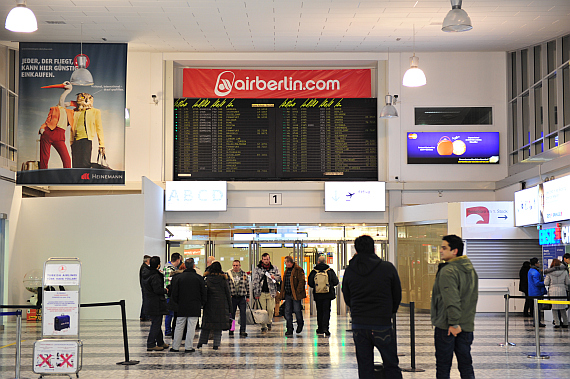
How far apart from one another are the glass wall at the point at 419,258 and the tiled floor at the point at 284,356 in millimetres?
3303

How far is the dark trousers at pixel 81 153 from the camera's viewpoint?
505 inches

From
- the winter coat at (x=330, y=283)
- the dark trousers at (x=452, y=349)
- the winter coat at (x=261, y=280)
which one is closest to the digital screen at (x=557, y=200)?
the winter coat at (x=330, y=283)

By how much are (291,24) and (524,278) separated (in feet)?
25.5

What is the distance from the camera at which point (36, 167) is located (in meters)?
12.6

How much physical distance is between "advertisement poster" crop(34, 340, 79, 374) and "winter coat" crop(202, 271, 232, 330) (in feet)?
8.59

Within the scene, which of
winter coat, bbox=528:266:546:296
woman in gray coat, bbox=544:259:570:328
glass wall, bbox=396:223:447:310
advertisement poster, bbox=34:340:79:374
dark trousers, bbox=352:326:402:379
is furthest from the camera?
glass wall, bbox=396:223:447:310

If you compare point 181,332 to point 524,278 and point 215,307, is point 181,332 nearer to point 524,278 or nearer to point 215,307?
point 215,307

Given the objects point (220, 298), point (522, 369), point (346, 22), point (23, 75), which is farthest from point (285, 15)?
point (522, 369)

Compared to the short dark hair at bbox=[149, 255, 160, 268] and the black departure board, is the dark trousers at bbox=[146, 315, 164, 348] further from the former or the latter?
the black departure board

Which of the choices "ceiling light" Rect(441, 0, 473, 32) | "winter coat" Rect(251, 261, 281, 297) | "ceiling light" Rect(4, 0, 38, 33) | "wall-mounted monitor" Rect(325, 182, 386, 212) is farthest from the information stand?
"wall-mounted monitor" Rect(325, 182, 386, 212)

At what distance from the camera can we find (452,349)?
17.1 ft

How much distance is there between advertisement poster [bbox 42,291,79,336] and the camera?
6.77m

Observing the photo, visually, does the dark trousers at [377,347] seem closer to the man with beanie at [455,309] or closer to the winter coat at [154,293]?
the man with beanie at [455,309]

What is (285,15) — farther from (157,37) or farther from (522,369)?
(522,369)
